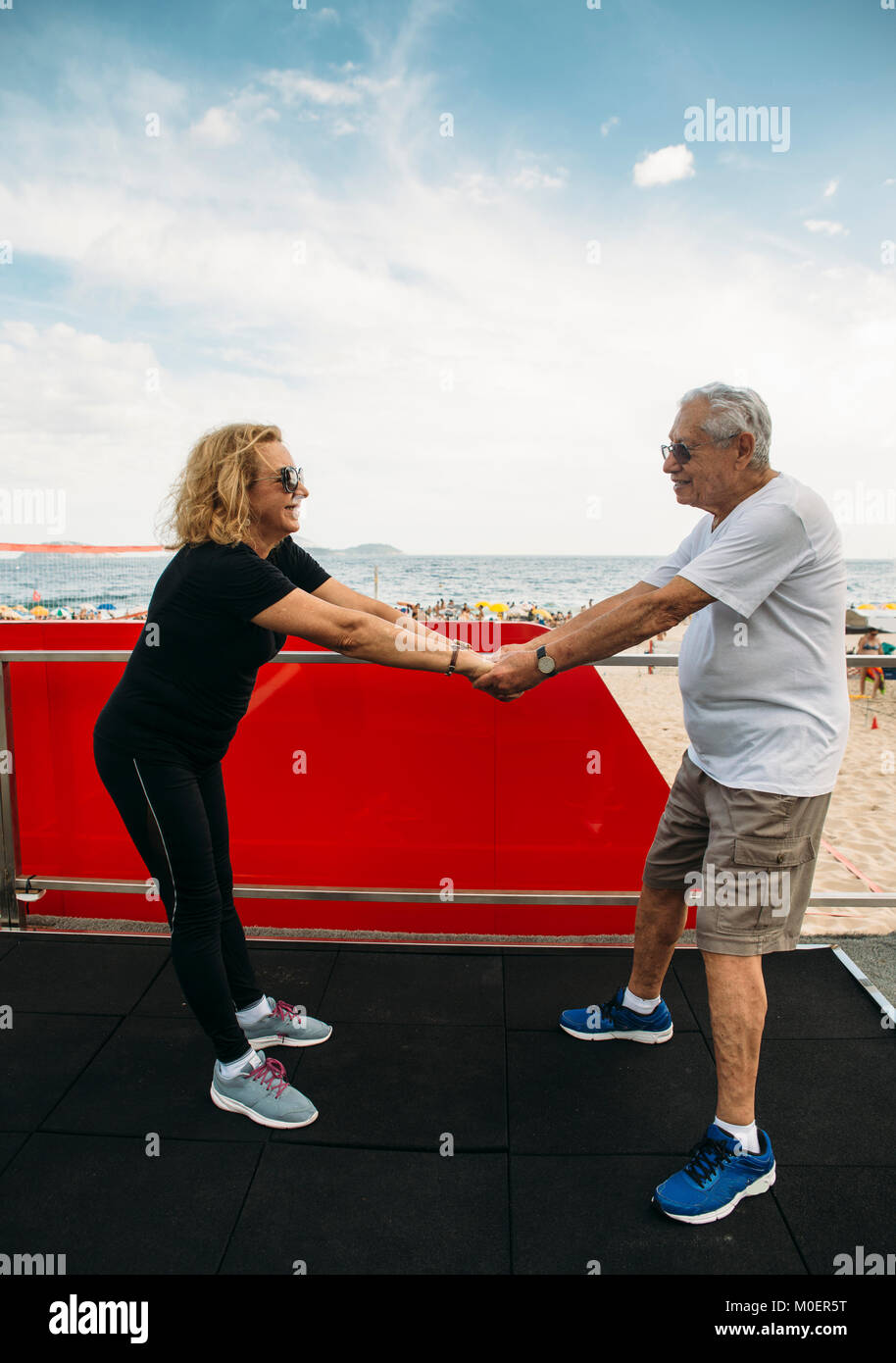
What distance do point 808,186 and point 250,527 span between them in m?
77.3

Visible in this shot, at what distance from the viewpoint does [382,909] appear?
11.6ft

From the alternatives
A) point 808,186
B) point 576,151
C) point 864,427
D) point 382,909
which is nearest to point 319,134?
point 576,151

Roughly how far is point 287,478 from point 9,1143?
1.91m

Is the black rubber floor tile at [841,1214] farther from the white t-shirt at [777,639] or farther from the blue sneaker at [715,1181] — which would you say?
the white t-shirt at [777,639]

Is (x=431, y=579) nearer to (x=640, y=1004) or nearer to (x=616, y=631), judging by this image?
(x=640, y=1004)

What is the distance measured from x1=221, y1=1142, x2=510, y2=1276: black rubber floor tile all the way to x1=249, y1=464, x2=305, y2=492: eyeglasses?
5.75 ft

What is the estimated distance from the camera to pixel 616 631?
203 cm

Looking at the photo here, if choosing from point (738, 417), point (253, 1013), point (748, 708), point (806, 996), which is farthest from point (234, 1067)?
point (738, 417)

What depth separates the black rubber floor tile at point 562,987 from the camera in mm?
2652

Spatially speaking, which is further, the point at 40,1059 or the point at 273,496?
the point at 40,1059

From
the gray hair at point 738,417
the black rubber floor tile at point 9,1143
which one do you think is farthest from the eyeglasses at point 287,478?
the black rubber floor tile at point 9,1143

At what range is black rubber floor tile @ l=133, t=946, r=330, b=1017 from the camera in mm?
2723

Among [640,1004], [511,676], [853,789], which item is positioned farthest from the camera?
[853,789]

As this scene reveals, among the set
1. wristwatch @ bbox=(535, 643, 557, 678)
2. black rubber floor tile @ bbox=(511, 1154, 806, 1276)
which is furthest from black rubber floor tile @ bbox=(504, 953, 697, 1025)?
wristwatch @ bbox=(535, 643, 557, 678)
